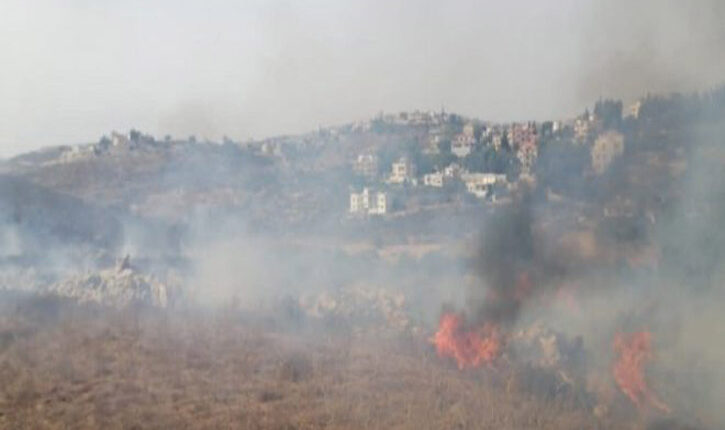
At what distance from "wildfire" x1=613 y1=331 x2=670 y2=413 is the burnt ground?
4.63 feet

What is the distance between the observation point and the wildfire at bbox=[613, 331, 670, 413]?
1938cm

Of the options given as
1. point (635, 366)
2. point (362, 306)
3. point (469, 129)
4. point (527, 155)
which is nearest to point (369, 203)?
point (527, 155)

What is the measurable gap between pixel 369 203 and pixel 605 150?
16536 mm

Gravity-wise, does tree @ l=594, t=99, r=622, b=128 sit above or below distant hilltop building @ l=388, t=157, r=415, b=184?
above

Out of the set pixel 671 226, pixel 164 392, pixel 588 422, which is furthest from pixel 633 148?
pixel 164 392

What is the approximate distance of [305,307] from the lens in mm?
32062

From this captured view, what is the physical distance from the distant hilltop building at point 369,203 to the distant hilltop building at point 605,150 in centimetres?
1474

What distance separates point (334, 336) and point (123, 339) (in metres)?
6.76

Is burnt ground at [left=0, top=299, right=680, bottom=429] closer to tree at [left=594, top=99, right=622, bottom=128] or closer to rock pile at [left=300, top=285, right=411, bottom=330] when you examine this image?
rock pile at [left=300, top=285, right=411, bottom=330]

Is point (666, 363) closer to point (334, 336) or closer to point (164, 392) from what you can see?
point (334, 336)

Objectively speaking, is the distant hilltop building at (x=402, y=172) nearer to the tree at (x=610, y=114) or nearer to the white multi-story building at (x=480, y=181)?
the white multi-story building at (x=480, y=181)

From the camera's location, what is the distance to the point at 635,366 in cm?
2058

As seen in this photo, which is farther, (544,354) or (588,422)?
(544,354)

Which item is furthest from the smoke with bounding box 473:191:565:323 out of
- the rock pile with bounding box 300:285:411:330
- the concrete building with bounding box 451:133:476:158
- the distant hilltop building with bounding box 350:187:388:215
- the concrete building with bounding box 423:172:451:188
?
the concrete building with bounding box 451:133:476:158
